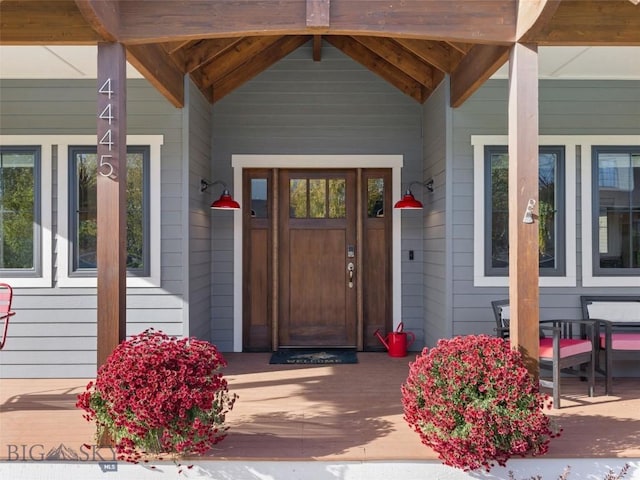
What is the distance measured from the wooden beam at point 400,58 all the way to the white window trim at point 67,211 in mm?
2265

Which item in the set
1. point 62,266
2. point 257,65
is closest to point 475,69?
point 257,65

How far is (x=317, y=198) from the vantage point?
19.7 feet

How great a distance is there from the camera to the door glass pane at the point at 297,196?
600cm

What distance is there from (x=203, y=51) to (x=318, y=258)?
→ 2494 mm

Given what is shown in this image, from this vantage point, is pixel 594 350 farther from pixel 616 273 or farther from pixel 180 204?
pixel 180 204

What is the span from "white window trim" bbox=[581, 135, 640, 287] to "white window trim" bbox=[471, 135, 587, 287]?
9cm

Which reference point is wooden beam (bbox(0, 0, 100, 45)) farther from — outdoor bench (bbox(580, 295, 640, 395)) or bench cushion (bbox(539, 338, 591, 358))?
outdoor bench (bbox(580, 295, 640, 395))

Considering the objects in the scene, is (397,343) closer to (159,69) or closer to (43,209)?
(159,69)

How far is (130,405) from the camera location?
2.76 metres

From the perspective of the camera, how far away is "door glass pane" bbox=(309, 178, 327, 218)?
601 centimetres

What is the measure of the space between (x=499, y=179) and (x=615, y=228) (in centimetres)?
121

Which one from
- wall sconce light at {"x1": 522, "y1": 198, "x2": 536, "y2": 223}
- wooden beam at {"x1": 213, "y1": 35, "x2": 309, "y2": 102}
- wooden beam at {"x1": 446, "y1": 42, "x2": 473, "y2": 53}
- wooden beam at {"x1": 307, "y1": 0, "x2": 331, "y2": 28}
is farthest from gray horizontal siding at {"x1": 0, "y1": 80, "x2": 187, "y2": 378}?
wall sconce light at {"x1": 522, "y1": 198, "x2": 536, "y2": 223}

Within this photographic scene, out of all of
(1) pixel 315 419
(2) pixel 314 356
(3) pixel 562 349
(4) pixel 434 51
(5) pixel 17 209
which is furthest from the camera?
(2) pixel 314 356

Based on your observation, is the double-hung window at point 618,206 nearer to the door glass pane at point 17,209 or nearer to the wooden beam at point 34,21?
the wooden beam at point 34,21
